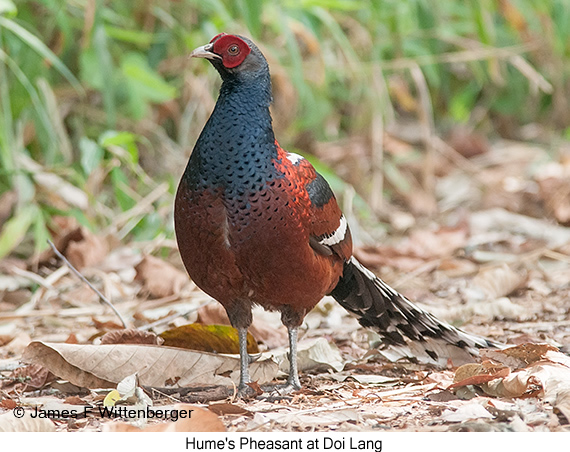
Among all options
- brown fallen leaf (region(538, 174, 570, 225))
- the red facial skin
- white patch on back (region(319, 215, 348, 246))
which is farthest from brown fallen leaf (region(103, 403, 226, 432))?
brown fallen leaf (region(538, 174, 570, 225))

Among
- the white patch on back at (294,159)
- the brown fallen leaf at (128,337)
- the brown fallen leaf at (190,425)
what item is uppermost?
the white patch on back at (294,159)

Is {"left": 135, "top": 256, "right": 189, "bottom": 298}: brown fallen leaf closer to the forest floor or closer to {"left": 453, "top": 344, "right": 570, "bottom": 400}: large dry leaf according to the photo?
the forest floor

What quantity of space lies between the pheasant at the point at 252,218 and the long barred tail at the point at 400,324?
0.4 inches

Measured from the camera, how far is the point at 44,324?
4594 mm

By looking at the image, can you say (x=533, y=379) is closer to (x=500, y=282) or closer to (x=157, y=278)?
(x=500, y=282)

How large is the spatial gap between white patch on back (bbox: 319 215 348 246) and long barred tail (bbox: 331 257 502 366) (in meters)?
0.20

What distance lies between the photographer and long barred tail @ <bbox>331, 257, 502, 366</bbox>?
3.63m

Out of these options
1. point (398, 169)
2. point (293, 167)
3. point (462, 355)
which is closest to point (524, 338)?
point (462, 355)

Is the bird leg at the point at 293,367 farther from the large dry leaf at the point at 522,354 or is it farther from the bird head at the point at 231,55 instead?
the bird head at the point at 231,55

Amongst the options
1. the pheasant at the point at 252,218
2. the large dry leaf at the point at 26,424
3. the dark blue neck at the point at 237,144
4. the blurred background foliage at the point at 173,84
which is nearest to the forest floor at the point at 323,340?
the large dry leaf at the point at 26,424

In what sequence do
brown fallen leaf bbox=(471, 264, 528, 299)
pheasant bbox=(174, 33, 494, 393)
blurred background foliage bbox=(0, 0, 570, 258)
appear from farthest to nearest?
blurred background foliage bbox=(0, 0, 570, 258) → brown fallen leaf bbox=(471, 264, 528, 299) → pheasant bbox=(174, 33, 494, 393)

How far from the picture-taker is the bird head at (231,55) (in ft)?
11.0

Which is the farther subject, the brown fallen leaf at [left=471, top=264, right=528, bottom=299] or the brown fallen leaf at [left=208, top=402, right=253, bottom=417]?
the brown fallen leaf at [left=471, top=264, right=528, bottom=299]

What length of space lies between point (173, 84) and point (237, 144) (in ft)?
11.0
